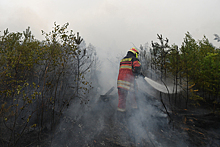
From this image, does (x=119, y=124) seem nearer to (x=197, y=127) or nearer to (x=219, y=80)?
(x=197, y=127)

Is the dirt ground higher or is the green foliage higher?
the green foliage

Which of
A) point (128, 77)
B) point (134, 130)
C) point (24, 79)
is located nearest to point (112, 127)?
point (134, 130)

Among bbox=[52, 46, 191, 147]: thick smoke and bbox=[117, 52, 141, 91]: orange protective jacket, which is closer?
bbox=[52, 46, 191, 147]: thick smoke

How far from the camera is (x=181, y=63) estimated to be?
6.54 m

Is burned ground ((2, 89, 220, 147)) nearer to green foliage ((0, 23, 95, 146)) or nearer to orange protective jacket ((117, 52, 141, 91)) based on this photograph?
green foliage ((0, 23, 95, 146))

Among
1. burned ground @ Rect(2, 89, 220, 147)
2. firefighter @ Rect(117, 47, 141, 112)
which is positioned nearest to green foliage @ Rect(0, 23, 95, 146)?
burned ground @ Rect(2, 89, 220, 147)

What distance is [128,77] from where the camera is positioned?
5180 mm

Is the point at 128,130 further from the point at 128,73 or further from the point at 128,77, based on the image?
the point at 128,73

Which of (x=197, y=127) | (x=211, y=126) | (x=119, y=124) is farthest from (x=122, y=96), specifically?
(x=211, y=126)

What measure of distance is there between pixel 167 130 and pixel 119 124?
1796 millimetres

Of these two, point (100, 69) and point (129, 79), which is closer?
point (129, 79)

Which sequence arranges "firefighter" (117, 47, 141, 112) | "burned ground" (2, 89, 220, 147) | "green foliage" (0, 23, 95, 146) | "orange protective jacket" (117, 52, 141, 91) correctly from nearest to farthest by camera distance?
1. "green foliage" (0, 23, 95, 146)
2. "burned ground" (2, 89, 220, 147)
3. "firefighter" (117, 47, 141, 112)
4. "orange protective jacket" (117, 52, 141, 91)

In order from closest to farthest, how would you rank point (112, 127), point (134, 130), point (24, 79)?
point (134, 130) < point (112, 127) < point (24, 79)

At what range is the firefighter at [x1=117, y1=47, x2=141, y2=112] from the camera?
4996mm
